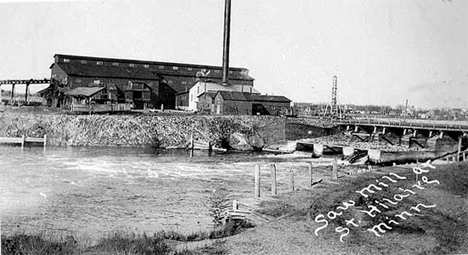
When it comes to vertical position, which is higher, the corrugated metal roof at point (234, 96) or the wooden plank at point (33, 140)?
the corrugated metal roof at point (234, 96)

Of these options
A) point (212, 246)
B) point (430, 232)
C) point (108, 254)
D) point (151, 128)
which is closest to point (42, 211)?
point (108, 254)

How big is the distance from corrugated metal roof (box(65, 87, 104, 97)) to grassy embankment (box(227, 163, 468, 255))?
3466 cm

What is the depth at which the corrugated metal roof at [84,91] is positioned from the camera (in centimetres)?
4556

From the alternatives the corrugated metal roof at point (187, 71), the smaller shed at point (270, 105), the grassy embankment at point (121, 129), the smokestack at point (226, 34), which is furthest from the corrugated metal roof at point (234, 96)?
the corrugated metal roof at point (187, 71)

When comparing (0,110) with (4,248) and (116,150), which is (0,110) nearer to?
(116,150)

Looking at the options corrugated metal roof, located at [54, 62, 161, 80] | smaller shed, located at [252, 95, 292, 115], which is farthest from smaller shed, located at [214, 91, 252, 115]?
corrugated metal roof, located at [54, 62, 161, 80]

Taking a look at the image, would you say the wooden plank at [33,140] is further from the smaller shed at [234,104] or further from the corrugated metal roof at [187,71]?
the corrugated metal roof at [187,71]

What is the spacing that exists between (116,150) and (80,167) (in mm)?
8768

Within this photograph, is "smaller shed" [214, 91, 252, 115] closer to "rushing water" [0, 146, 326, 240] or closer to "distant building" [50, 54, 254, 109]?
"distant building" [50, 54, 254, 109]

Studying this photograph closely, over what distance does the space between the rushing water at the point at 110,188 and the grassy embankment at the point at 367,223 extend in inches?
114

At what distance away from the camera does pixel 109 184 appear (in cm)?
2008

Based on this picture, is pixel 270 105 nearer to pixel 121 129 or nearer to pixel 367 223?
pixel 121 129

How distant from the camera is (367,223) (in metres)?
12.0

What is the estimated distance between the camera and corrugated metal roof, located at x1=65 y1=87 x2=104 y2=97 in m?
45.6
